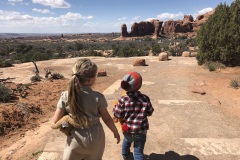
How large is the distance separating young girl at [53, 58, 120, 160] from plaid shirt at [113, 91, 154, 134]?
777 millimetres

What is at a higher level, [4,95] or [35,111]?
[4,95]

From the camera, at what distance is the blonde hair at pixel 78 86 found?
8.11ft

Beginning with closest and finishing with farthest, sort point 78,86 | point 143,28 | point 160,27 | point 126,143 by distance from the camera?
point 78,86
point 126,143
point 160,27
point 143,28

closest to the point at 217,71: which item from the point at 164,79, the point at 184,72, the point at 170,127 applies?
the point at 184,72

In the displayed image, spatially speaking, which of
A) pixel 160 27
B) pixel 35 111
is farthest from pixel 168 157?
pixel 160 27

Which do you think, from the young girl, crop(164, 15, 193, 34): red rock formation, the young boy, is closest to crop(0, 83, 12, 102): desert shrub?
the young boy

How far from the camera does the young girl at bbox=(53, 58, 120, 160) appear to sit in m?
2.50

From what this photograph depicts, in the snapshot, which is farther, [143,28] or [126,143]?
[143,28]

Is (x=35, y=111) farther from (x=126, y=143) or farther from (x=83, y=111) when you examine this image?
(x=83, y=111)

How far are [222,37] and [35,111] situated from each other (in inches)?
416

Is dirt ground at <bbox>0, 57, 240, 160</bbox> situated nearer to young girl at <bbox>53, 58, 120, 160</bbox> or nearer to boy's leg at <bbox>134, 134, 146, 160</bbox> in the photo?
boy's leg at <bbox>134, 134, 146, 160</bbox>

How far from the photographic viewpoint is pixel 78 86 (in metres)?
2.48

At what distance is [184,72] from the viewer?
1331 centimetres

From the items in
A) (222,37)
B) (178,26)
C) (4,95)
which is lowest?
(178,26)
